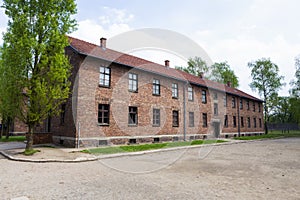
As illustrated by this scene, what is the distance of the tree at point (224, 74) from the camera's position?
1908 inches

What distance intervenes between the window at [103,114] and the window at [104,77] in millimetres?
1603

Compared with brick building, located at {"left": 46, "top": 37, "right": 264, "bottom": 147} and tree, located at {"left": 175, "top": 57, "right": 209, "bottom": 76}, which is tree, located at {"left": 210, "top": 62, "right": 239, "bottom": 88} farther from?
brick building, located at {"left": 46, "top": 37, "right": 264, "bottom": 147}

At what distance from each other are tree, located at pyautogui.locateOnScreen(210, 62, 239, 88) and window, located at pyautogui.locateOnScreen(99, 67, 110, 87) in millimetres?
35969

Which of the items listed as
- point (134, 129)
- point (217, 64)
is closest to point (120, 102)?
point (134, 129)

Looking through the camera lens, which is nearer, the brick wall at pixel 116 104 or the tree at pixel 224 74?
the brick wall at pixel 116 104

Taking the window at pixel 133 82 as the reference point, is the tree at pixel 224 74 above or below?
above

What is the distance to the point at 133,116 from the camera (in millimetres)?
17734

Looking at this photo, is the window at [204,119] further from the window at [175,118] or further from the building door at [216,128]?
the window at [175,118]

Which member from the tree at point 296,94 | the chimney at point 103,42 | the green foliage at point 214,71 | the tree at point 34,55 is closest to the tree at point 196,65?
the green foliage at point 214,71

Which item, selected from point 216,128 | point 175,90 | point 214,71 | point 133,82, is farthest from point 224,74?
point 133,82

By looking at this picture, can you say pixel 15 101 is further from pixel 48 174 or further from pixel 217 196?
pixel 217 196

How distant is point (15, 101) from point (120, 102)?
712 centimetres

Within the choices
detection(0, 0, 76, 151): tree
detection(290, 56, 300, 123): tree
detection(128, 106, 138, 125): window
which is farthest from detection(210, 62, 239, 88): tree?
detection(0, 0, 76, 151): tree

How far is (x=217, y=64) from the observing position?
50406mm
